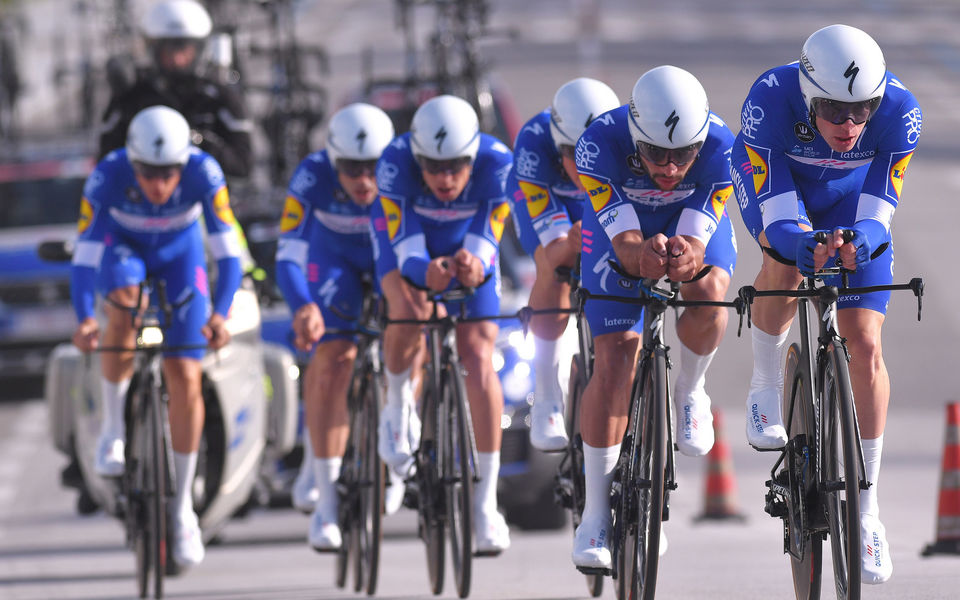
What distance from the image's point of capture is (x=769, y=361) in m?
7.62

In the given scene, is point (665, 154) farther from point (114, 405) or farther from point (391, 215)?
point (114, 405)

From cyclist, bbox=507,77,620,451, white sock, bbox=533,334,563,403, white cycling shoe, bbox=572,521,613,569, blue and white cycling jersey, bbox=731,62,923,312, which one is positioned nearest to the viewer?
blue and white cycling jersey, bbox=731,62,923,312

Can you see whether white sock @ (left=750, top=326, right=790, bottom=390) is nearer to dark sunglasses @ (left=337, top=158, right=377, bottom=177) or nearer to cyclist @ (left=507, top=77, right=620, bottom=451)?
cyclist @ (left=507, top=77, right=620, bottom=451)

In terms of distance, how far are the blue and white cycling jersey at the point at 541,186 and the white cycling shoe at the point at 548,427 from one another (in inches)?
31.6

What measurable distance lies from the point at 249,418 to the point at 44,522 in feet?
11.2

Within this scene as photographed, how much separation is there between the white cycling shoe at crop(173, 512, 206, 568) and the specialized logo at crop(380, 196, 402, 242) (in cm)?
186

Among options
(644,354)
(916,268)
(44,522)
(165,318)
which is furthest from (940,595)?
(916,268)

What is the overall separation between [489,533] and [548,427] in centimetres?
67

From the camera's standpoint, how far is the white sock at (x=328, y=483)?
31.3 feet

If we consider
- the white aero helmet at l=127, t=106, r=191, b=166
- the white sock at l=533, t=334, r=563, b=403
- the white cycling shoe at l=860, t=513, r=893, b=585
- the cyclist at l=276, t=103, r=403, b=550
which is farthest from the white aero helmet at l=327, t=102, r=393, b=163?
the white cycling shoe at l=860, t=513, r=893, b=585

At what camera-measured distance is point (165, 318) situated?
30.8 ft

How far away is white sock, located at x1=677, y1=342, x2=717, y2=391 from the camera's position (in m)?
7.69

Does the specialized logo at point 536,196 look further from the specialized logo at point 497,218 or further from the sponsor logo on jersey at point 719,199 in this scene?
the sponsor logo on jersey at point 719,199

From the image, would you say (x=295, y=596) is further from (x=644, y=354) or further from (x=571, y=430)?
(x=644, y=354)
